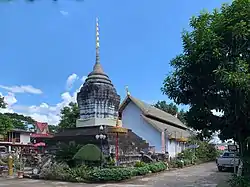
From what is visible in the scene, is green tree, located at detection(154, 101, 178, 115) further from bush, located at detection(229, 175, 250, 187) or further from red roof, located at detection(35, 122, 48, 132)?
bush, located at detection(229, 175, 250, 187)

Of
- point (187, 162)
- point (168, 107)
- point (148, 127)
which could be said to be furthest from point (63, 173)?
point (168, 107)

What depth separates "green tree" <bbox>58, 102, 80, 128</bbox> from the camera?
35.3 m

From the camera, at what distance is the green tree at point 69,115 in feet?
116

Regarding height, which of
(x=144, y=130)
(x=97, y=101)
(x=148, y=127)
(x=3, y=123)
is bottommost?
(x=144, y=130)

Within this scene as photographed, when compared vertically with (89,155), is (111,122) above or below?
above

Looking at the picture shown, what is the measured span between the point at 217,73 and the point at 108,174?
1078cm

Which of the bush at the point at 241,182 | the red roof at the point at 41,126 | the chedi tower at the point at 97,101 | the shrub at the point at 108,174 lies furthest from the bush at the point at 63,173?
the red roof at the point at 41,126

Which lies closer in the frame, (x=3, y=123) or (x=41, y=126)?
(x=3, y=123)

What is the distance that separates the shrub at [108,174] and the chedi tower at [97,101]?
241 inches

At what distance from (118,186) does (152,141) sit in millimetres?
13327

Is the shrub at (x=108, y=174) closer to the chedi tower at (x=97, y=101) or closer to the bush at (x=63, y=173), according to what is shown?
the bush at (x=63, y=173)

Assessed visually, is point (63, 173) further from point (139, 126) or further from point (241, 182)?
point (139, 126)

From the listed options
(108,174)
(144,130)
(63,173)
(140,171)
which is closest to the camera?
(108,174)

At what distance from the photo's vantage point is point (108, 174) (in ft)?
54.6
